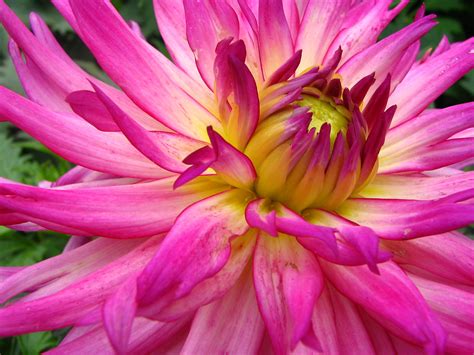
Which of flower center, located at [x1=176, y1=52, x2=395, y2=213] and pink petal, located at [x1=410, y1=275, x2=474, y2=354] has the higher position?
flower center, located at [x1=176, y1=52, x2=395, y2=213]

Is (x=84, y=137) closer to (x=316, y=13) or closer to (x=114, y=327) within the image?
(x=114, y=327)

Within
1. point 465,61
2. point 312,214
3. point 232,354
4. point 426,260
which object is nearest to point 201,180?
point 312,214

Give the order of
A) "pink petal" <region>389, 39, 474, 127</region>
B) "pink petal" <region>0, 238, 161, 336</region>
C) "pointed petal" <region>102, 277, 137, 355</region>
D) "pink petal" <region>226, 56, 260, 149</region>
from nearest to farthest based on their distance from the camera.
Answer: "pointed petal" <region>102, 277, 137, 355</region> → "pink petal" <region>0, 238, 161, 336</region> → "pink petal" <region>226, 56, 260, 149</region> → "pink petal" <region>389, 39, 474, 127</region>

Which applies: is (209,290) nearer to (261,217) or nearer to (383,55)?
(261,217)

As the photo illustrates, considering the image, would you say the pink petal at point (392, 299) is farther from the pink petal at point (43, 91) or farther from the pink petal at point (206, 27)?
the pink petal at point (43, 91)

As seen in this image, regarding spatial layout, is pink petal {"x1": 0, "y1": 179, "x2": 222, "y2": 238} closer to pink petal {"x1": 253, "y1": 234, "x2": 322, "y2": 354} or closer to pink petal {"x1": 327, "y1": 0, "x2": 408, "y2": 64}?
pink petal {"x1": 253, "y1": 234, "x2": 322, "y2": 354}

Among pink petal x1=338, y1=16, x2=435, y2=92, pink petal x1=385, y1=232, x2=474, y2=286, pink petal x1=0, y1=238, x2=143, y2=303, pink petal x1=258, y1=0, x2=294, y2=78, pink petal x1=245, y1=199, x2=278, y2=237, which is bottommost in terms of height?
pink petal x1=385, y1=232, x2=474, y2=286

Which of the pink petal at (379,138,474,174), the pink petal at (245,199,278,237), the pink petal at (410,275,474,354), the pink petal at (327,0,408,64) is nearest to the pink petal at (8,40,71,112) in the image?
the pink petal at (245,199,278,237)
